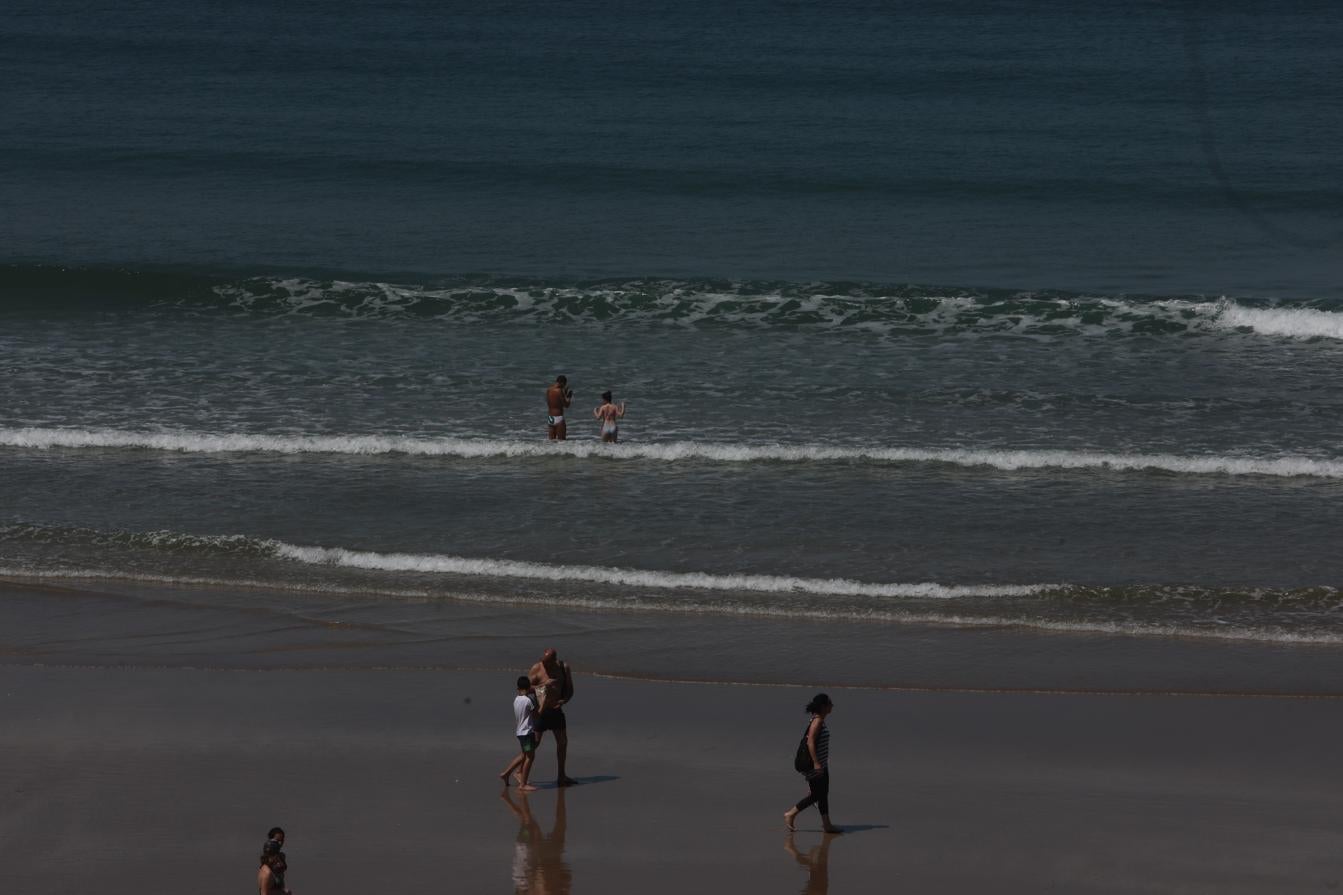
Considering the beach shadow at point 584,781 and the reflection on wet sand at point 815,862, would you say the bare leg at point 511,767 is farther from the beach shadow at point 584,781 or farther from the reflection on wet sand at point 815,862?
the reflection on wet sand at point 815,862

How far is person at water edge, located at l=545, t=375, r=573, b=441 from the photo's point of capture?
72.9 ft

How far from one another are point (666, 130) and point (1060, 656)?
2679 centimetres

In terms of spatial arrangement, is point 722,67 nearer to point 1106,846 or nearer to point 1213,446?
point 1213,446

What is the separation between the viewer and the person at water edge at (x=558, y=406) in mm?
22234

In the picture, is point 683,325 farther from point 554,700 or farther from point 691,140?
point 554,700

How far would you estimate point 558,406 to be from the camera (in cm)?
2228

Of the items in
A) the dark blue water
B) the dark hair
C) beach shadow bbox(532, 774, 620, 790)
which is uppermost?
the dark blue water

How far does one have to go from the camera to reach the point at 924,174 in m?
36.4

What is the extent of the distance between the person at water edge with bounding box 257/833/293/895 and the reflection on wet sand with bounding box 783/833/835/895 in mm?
3412

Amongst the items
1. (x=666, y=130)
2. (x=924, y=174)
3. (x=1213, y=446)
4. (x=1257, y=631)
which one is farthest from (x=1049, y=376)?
(x=666, y=130)

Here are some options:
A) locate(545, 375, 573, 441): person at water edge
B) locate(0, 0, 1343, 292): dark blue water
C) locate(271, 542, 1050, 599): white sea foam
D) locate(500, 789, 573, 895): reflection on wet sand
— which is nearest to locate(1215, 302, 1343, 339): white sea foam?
locate(0, 0, 1343, 292): dark blue water

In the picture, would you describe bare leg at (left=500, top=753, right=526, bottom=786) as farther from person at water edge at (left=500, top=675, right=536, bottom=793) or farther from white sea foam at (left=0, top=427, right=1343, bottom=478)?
white sea foam at (left=0, top=427, right=1343, bottom=478)

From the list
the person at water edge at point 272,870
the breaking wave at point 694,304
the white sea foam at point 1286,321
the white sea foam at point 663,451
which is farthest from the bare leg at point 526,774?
the white sea foam at point 1286,321

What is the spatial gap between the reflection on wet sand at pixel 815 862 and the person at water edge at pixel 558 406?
1131cm
